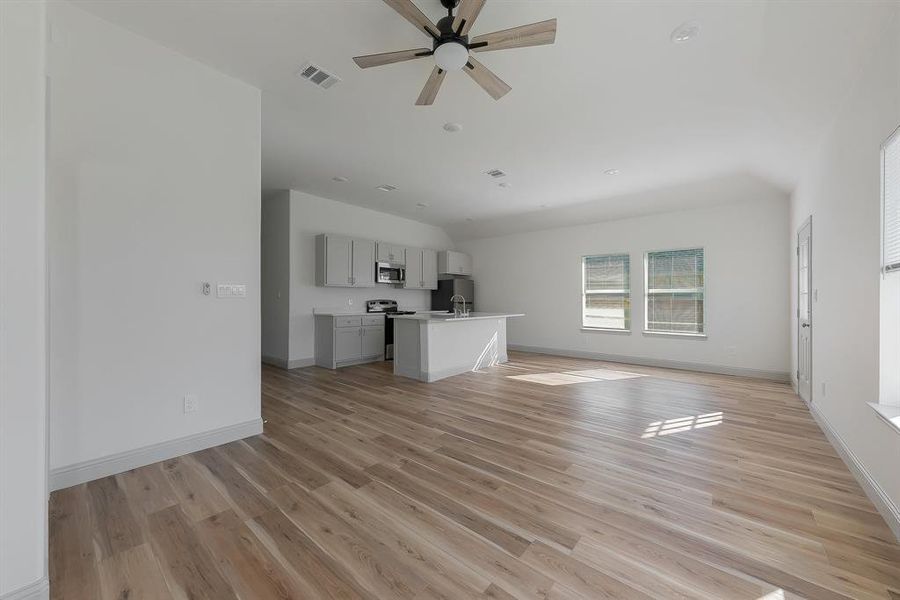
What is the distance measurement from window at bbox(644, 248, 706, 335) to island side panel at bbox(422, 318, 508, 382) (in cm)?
278

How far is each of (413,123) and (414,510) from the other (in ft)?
11.0

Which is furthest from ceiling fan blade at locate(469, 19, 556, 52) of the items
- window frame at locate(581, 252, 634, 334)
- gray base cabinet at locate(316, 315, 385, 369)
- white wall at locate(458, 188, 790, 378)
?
window frame at locate(581, 252, 634, 334)

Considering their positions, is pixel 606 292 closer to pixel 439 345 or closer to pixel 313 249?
pixel 439 345

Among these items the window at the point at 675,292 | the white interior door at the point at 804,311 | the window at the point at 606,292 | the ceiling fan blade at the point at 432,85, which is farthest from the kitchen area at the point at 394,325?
the white interior door at the point at 804,311

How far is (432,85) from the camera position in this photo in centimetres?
238

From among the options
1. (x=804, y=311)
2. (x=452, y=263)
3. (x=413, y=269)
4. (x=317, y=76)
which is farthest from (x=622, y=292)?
(x=317, y=76)

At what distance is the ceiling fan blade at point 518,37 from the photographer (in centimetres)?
188

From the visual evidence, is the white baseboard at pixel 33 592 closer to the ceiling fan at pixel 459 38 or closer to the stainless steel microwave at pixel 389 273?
the ceiling fan at pixel 459 38

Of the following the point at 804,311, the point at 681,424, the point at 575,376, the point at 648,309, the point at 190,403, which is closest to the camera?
the point at 190,403

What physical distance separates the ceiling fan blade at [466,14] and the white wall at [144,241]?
2001 mm

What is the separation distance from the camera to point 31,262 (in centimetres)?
136

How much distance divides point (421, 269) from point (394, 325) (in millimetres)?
2528

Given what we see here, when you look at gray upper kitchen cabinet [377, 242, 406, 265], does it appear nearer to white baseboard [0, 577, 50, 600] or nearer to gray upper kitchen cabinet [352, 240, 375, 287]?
gray upper kitchen cabinet [352, 240, 375, 287]

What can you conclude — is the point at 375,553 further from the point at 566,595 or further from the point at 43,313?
the point at 43,313
